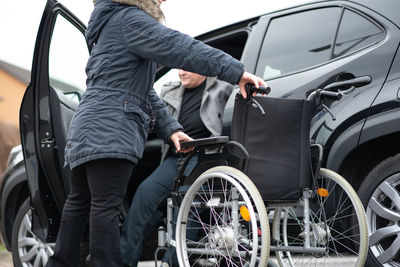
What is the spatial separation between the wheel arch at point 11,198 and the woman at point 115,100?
167cm

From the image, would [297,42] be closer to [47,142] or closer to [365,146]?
[365,146]

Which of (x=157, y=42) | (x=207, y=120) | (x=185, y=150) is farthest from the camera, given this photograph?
(x=207, y=120)

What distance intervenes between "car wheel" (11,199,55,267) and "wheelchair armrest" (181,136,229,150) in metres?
1.60

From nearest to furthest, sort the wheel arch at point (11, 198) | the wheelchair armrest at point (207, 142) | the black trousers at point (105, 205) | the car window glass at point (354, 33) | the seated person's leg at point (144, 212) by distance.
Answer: the black trousers at point (105, 205)
the wheelchair armrest at point (207, 142)
the car window glass at point (354, 33)
the seated person's leg at point (144, 212)
the wheel arch at point (11, 198)

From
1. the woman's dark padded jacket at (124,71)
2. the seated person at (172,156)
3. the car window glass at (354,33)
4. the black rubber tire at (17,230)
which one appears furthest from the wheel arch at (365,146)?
the black rubber tire at (17,230)

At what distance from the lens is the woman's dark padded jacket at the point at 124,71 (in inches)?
95.0

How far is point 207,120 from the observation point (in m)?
3.42

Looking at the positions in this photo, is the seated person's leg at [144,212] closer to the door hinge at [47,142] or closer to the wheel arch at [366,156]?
the door hinge at [47,142]

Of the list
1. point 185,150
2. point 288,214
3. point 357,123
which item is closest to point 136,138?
point 185,150

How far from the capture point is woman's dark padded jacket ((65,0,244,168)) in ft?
7.91

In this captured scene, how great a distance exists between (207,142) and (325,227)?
0.65 metres

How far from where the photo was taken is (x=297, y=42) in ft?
11.3

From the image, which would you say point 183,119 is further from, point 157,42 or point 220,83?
point 157,42

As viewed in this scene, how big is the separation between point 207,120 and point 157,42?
1049mm
